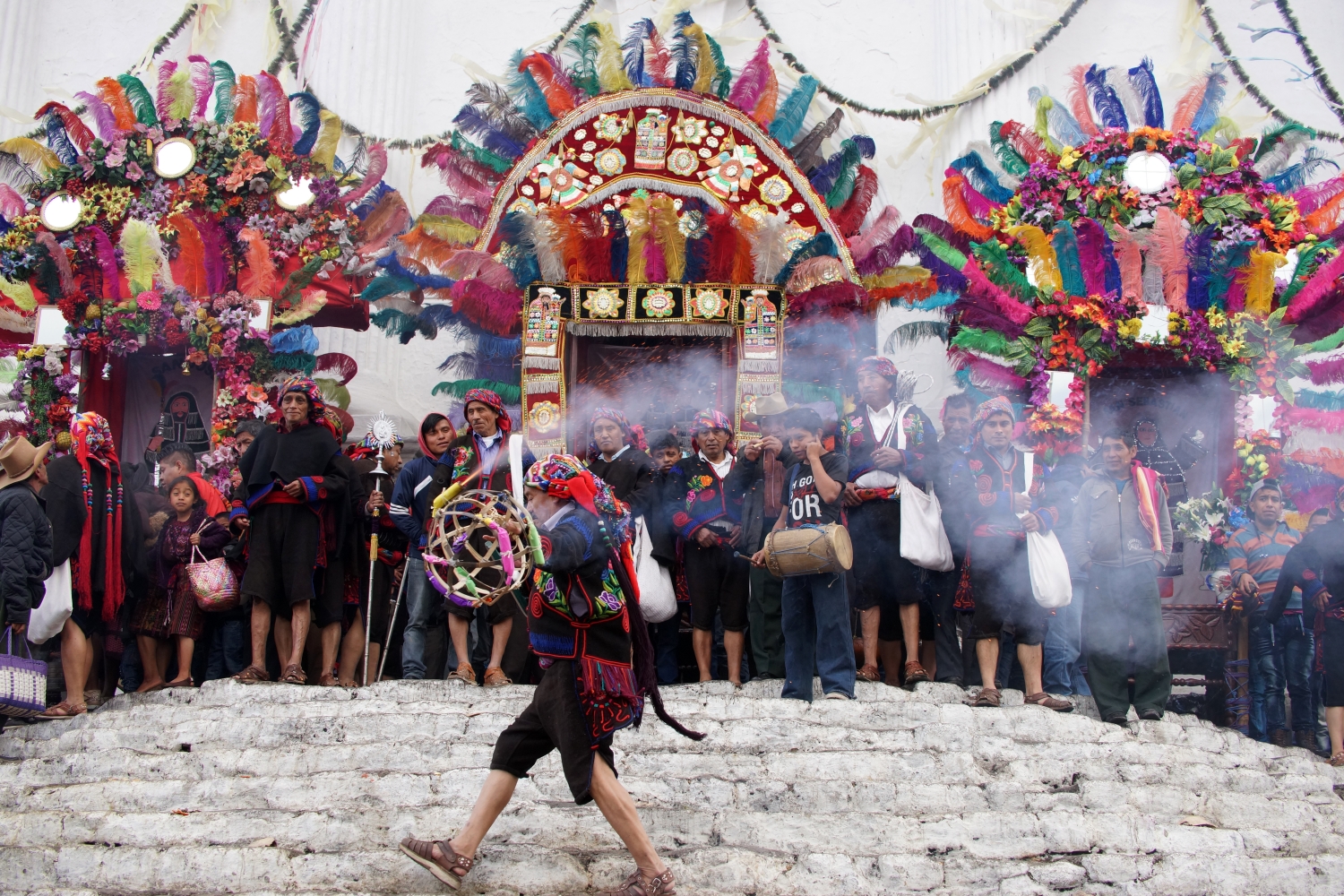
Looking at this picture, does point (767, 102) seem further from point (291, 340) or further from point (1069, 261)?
point (291, 340)

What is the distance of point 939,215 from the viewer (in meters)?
13.8

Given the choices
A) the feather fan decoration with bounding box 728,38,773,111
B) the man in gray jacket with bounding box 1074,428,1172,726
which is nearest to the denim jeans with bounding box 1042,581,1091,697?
the man in gray jacket with bounding box 1074,428,1172,726

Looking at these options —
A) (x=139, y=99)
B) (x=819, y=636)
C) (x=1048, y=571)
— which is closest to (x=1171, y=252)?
(x=1048, y=571)

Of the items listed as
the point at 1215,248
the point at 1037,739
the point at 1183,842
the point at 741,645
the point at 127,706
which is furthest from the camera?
the point at 1215,248

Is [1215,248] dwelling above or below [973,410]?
above

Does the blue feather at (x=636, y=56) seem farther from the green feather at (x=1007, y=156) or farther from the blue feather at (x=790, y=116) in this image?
the green feather at (x=1007, y=156)

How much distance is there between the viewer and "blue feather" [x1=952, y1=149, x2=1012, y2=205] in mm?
11617

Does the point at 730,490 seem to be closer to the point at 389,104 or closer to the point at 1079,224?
the point at 1079,224

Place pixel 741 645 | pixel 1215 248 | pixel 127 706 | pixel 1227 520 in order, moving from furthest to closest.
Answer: pixel 1215 248, pixel 1227 520, pixel 741 645, pixel 127 706

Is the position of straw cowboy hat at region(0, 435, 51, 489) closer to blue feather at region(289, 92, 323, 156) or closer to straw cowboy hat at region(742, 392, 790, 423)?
straw cowboy hat at region(742, 392, 790, 423)

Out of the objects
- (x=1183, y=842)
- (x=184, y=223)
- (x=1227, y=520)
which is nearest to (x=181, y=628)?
(x=184, y=223)

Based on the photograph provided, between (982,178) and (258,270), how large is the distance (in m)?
6.03

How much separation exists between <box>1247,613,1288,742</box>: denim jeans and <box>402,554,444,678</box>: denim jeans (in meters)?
5.15

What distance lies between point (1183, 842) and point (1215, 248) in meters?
6.20
